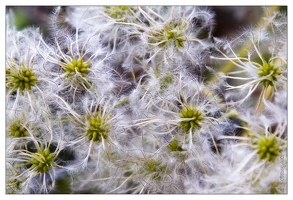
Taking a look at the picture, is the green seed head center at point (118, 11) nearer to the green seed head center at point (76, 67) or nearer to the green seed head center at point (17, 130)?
the green seed head center at point (76, 67)

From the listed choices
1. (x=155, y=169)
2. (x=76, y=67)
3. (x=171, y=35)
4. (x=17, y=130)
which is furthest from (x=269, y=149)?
(x=17, y=130)

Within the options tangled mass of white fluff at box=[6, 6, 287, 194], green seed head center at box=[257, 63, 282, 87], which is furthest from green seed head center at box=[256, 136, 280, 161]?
green seed head center at box=[257, 63, 282, 87]

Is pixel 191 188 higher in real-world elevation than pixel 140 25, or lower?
lower

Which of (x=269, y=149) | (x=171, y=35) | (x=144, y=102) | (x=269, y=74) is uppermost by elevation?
(x=171, y=35)

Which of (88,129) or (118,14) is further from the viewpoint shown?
(118,14)

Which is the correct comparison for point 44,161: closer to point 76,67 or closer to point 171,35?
point 76,67

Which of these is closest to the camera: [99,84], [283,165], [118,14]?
[283,165]
